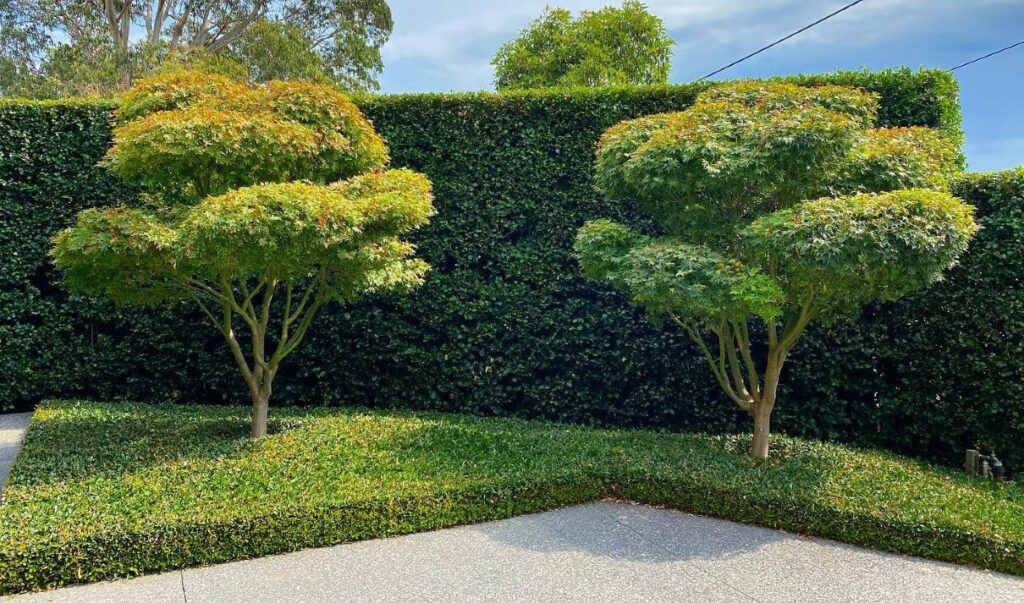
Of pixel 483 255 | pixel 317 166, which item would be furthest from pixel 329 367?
pixel 317 166

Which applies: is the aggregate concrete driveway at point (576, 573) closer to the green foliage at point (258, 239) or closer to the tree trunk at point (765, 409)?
the tree trunk at point (765, 409)

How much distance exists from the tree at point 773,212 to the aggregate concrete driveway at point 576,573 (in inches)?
63.0

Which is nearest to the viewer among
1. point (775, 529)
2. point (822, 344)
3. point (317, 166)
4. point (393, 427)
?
point (775, 529)

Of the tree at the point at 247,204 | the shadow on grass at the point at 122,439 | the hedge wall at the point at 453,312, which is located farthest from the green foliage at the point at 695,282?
the shadow on grass at the point at 122,439

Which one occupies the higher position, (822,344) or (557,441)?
(822,344)

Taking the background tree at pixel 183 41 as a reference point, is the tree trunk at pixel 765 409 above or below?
below

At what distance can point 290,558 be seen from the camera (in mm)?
3816

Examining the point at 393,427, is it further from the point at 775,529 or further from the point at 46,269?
the point at 46,269

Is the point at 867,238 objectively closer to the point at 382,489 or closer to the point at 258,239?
the point at 382,489

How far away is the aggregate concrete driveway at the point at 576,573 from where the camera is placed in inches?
135

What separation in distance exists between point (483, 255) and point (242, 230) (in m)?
3.32

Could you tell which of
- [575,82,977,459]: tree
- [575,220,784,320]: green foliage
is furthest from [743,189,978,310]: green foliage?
[575,220,784,320]: green foliage

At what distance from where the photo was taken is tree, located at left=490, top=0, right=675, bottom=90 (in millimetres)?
17719

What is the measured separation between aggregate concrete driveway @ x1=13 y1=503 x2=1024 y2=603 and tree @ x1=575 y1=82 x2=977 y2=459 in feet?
5.25
